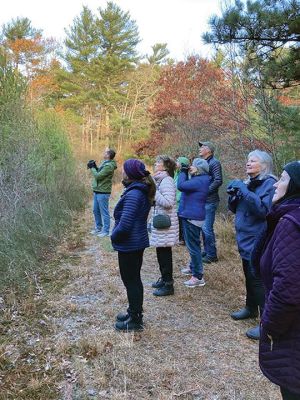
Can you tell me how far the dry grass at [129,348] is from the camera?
10.0 ft

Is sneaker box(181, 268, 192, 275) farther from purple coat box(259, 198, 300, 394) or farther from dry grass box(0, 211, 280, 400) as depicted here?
purple coat box(259, 198, 300, 394)

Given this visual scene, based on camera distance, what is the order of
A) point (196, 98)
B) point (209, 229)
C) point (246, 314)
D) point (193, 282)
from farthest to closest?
point (196, 98), point (209, 229), point (193, 282), point (246, 314)

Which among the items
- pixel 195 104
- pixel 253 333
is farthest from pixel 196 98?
pixel 253 333

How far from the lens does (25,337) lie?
387 cm

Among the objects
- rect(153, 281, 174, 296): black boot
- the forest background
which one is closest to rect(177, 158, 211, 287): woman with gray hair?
rect(153, 281, 174, 296): black boot

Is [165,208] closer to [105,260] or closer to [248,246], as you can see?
[248,246]

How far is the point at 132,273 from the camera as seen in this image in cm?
380

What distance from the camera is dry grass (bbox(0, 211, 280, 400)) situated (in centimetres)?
305

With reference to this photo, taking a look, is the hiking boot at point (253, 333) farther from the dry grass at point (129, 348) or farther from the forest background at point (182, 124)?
the forest background at point (182, 124)

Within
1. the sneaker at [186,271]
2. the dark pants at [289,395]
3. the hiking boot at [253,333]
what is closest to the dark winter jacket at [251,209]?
the hiking boot at [253,333]

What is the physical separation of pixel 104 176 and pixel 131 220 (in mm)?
4031

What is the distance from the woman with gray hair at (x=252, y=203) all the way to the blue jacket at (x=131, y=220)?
846 mm

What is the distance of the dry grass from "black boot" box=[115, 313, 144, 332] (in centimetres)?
10

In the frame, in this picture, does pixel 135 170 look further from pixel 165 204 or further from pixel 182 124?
pixel 182 124
